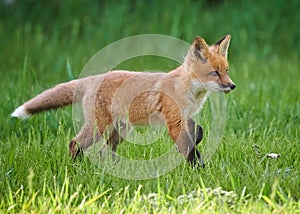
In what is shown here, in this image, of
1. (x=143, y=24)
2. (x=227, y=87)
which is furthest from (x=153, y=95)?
(x=143, y=24)

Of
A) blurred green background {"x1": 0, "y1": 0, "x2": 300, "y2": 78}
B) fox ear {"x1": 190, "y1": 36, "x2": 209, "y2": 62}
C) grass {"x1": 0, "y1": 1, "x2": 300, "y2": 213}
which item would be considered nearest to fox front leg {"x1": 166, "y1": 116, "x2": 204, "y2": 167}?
grass {"x1": 0, "y1": 1, "x2": 300, "y2": 213}

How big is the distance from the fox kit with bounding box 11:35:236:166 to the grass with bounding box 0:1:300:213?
0.23 meters

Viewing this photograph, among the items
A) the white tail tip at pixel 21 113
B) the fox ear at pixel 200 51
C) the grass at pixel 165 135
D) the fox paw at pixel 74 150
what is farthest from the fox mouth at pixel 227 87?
the white tail tip at pixel 21 113

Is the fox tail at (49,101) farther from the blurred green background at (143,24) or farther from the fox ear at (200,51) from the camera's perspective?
the blurred green background at (143,24)

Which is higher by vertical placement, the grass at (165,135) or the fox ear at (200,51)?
the fox ear at (200,51)

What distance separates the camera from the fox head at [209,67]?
5.05 m

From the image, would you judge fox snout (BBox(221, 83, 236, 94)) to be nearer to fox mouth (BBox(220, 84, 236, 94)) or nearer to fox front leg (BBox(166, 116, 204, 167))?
fox mouth (BBox(220, 84, 236, 94))

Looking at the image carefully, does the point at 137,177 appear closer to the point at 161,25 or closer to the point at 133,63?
the point at 133,63

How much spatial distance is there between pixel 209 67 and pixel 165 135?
903 millimetres

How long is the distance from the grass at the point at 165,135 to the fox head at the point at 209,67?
49cm

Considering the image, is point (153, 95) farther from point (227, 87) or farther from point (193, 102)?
point (227, 87)

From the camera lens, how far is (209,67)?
5.10m

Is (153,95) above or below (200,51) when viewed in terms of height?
below

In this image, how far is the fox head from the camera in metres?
5.05
